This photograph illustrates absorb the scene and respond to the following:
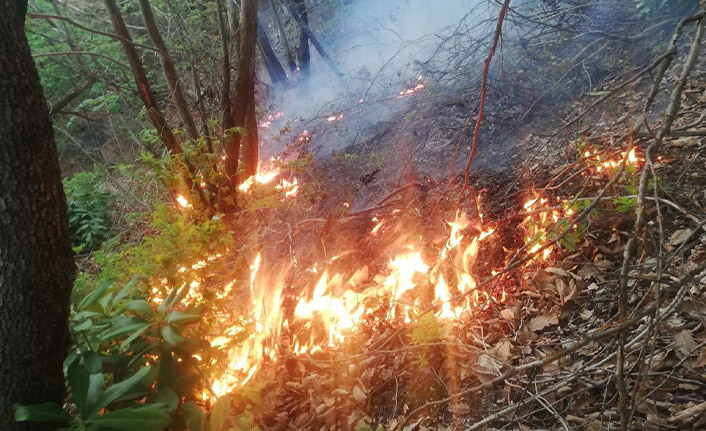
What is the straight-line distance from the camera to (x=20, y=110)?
158 centimetres

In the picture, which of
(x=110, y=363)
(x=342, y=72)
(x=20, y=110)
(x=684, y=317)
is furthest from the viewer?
(x=342, y=72)

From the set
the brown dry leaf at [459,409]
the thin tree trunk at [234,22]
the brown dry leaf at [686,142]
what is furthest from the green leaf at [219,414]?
the thin tree trunk at [234,22]

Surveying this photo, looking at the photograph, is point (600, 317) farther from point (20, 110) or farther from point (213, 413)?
point (20, 110)

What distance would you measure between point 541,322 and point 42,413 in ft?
7.94

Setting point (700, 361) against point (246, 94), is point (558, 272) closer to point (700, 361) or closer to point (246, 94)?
point (700, 361)

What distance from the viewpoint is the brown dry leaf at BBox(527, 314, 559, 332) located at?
2479 mm

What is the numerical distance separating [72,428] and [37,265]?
62 cm

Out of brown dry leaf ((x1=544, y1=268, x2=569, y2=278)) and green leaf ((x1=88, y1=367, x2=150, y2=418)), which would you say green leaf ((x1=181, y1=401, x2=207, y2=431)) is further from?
brown dry leaf ((x1=544, y1=268, x2=569, y2=278))

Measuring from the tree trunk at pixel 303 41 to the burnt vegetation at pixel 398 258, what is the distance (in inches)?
75.1

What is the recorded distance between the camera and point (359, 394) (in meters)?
2.49

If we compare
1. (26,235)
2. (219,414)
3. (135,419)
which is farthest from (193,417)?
(26,235)

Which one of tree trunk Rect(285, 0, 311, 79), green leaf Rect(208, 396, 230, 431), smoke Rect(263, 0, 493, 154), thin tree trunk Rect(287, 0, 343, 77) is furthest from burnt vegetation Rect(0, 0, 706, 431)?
tree trunk Rect(285, 0, 311, 79)

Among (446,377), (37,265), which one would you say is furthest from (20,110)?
(446,377)

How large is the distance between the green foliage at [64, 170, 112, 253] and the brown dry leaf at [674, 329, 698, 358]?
262 inches
